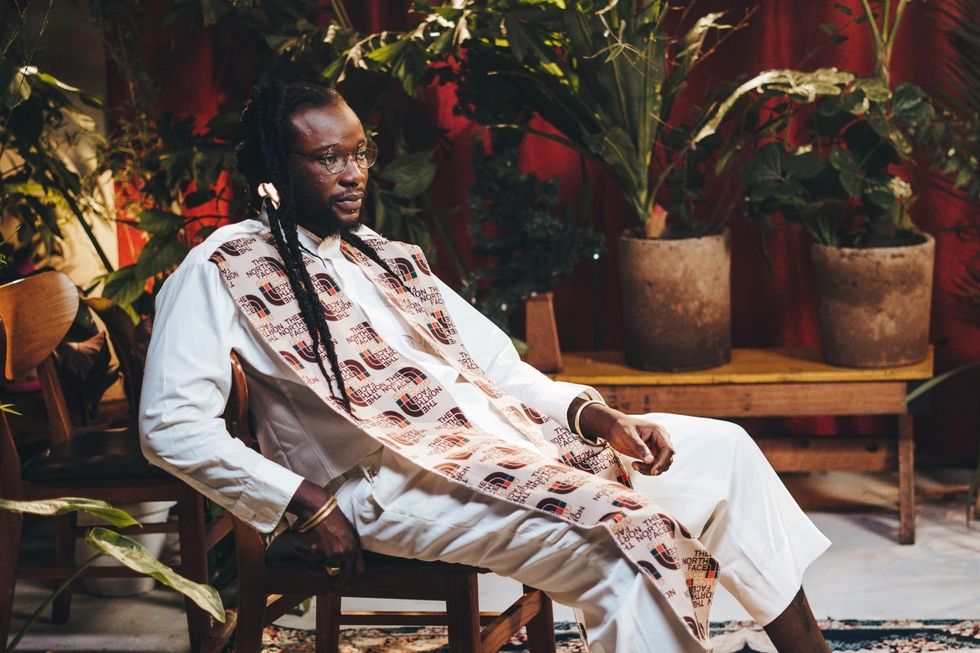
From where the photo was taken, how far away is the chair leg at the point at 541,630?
7.88 feet

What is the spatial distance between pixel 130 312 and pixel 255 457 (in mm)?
1783

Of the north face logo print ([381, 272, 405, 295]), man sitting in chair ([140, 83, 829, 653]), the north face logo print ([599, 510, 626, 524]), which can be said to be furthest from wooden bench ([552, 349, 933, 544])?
the north face logo print ([599, 510, 626, 524])

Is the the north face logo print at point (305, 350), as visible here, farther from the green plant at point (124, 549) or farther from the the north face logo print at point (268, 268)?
the green plant at point (124, 549)

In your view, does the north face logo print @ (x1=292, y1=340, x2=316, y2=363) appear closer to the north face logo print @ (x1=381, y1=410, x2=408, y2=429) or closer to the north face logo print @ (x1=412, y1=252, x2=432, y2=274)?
the north face logo print @ (x1=381, y1=410, x2=408, y2=429)

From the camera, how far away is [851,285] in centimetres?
345

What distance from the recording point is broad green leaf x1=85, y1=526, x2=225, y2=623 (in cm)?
149

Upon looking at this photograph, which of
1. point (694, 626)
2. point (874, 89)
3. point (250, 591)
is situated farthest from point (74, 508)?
point (874, 89)

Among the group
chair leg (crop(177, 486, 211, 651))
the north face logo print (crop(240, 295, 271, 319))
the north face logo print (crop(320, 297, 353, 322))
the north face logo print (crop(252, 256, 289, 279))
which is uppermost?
the north face logo print (crop(252, 256, 289, 279))

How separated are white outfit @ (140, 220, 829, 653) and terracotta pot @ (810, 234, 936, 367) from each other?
1317 mm

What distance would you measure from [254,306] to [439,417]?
0.38 m

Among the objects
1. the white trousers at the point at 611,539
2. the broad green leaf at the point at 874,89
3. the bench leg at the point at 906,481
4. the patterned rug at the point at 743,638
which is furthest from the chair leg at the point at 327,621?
the broad green leaf at the point at 874,89

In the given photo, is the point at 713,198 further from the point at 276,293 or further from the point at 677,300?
the point at 276,293

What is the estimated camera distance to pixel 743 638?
9.25ft

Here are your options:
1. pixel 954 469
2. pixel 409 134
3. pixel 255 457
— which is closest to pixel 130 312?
pixel 409 134
